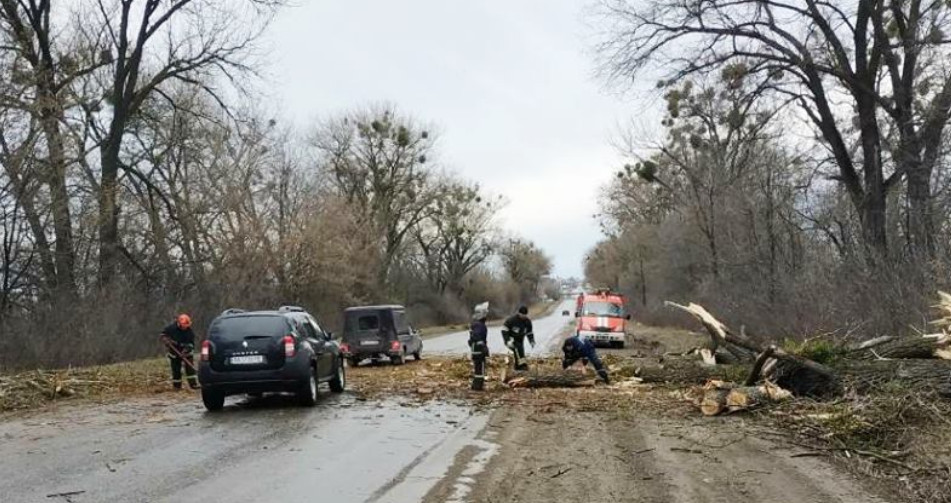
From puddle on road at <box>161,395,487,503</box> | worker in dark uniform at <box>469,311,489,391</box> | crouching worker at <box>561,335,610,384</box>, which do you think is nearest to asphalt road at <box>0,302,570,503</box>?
puddle on road at <box>161,395,487,503</box>

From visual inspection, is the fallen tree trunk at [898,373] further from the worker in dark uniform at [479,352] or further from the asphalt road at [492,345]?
the asphalt road at [492,345]

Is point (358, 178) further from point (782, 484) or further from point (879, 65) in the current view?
point (782, 484)

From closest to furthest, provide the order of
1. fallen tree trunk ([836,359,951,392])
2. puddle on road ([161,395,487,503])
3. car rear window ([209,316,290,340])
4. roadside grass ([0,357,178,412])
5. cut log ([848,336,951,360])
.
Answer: puddle on road ([161,395,487,503]) → fallen tree trunk ([836,359,951,392]) → cut log ([848,336,951,360]) → car rear window ([209,316,290,340]) → roadside grass ([0,357,178,412])

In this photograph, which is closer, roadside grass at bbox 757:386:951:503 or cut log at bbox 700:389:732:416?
roadside grass at bbox 757:386:951:503

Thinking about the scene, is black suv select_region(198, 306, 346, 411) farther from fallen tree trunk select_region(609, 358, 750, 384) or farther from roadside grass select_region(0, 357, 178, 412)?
fallen tree trunk select_region(609, 358, 750, 384)

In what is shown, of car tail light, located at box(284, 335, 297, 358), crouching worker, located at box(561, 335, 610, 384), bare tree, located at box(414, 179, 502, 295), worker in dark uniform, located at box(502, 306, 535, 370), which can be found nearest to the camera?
car tail light, located at box(284, 335, 297, 358)

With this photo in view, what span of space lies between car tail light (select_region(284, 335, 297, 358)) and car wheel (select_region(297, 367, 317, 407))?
0.51 meters

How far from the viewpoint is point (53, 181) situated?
26984 mm

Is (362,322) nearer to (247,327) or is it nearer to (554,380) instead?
(554,380)

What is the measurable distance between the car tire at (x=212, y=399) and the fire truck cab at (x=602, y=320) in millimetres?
22677

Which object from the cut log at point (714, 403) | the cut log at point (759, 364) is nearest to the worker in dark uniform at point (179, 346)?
the cut log at point (714, 403)

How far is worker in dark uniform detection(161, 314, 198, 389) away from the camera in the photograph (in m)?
18.4

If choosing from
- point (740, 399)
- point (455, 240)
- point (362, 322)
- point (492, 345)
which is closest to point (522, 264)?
point (455, 240)

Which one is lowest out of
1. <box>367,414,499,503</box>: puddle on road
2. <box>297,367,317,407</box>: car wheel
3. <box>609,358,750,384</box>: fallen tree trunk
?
<box>367,414,499,503</box>: puddle on road
